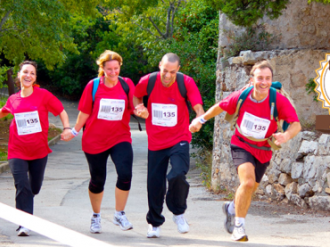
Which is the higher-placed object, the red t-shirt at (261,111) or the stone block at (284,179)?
the red t-shirt at (261,111)

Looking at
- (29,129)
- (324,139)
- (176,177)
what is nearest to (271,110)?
(176,177)

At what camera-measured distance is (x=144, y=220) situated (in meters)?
7.52

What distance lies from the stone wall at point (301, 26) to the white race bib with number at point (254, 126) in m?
4.24

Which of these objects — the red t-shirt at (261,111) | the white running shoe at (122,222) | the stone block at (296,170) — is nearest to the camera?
the red t-shirt at (261,111)

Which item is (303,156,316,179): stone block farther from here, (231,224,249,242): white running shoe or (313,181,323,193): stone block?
(231,224,249,242): white running shoe

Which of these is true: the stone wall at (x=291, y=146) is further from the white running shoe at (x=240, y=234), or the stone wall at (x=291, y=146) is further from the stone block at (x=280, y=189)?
the white running shoe at (x=240, y=234)

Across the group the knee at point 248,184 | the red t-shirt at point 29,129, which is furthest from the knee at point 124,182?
the knee at point 248,184

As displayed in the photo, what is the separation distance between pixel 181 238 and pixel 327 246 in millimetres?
1601

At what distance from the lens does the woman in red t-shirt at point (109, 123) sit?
5926 millimetres

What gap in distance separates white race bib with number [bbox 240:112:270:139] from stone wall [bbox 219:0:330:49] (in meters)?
4.24

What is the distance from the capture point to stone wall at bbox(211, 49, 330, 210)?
800 cm

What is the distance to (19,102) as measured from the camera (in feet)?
19.9

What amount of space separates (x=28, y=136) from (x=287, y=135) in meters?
2.84

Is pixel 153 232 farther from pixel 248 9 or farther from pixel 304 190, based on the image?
pixel 248 9
